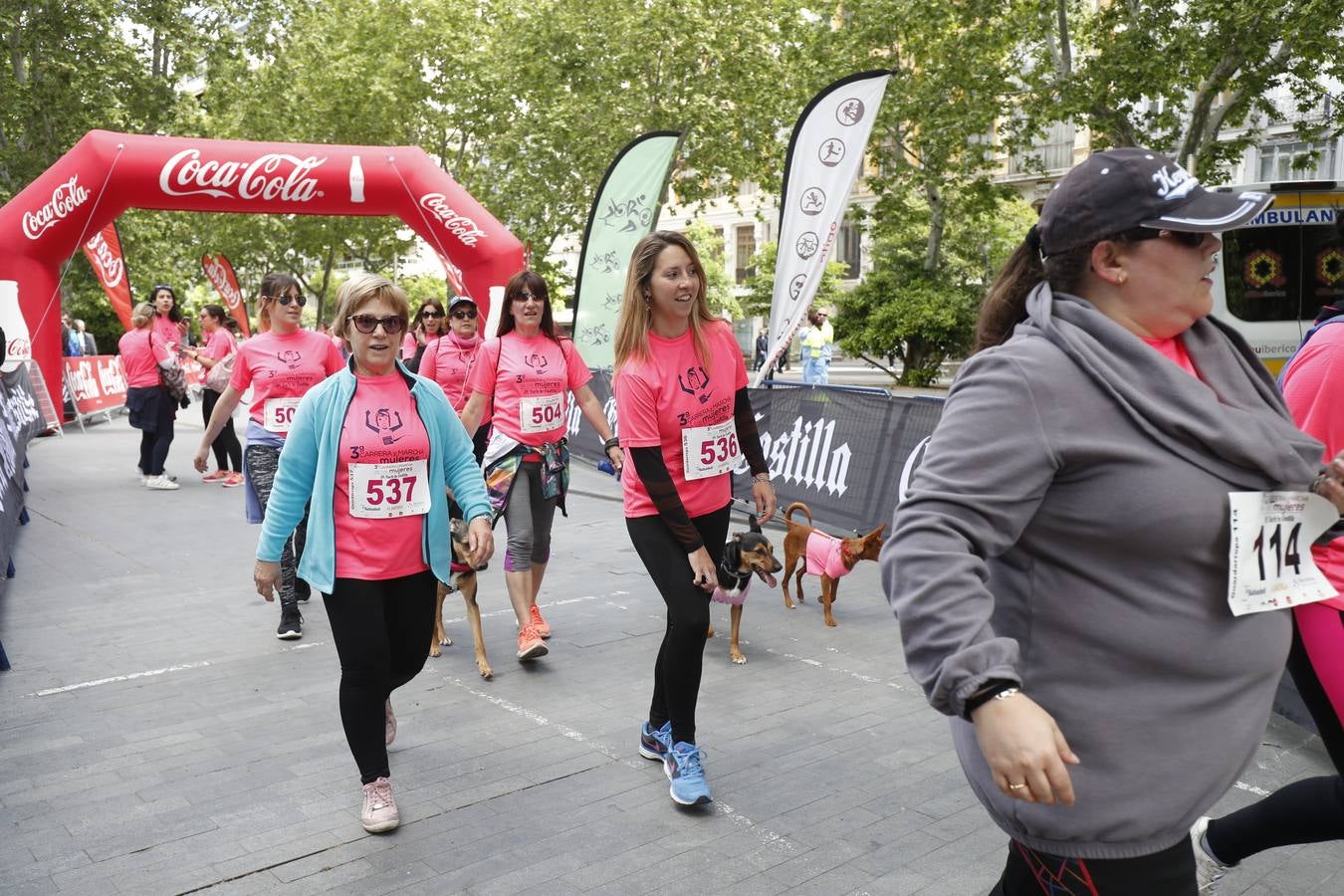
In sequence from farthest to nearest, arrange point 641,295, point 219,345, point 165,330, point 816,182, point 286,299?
point 219,345
point 165,330
point 816,182
point 286,299
point 641,295

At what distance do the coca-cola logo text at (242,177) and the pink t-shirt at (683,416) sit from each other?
35.4ft

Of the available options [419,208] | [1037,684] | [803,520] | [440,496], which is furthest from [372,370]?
[419,208]

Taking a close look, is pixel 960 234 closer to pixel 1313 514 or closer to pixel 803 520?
pixel 803 520

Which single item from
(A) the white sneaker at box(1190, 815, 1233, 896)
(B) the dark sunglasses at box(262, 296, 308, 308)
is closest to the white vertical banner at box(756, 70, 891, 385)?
(B) the dark sunglasses at box(262, 296, 308, 308)

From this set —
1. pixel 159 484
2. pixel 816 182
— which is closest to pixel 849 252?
pixel 816 182

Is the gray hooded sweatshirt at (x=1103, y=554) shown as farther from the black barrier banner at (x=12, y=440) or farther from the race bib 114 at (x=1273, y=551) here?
the black barrier banner at (x=12, y=440)

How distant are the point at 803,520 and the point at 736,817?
5.45 meters

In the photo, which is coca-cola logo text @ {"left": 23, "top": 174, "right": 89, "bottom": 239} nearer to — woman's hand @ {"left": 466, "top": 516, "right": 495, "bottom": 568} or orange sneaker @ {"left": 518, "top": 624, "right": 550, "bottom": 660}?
orange sneaker @ {"left": 518, "top": 624, "right": 550, "bottom": 660}

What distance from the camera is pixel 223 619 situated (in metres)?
6.82

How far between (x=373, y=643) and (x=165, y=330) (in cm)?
1027

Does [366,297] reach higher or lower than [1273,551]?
higher

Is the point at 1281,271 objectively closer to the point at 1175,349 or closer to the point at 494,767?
the point at 494,767

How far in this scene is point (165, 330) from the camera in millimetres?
12734

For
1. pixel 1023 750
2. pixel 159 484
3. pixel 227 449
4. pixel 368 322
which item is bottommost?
pixel 159 484
